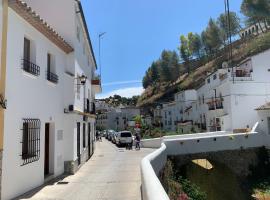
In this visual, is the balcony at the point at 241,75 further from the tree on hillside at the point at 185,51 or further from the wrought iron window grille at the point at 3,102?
the tree on hillside at the point at 185,51

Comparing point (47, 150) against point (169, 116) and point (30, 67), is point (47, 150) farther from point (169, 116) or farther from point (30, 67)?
point (169, 116)

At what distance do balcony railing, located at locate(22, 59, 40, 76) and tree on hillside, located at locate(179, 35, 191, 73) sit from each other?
8167cm

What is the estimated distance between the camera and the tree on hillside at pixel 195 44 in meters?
89.5

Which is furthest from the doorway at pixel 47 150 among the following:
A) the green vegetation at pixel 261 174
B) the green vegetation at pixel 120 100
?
the green vegetation at pixel 120 100

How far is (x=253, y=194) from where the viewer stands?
74.7 ft

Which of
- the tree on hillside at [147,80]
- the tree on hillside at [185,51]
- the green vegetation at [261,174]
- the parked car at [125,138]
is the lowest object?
the green vegetation at [261,174]

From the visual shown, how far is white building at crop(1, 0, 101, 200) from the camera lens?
910 cm

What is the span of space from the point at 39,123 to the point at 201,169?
661 inches

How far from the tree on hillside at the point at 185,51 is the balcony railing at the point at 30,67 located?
268 feet

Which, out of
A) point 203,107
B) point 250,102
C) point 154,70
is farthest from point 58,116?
point 154,70

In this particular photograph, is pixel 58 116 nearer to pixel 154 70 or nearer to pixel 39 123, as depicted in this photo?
pixel 39 123

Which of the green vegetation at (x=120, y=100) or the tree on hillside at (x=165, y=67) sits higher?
the tree on hillside at (x=165, y=67)

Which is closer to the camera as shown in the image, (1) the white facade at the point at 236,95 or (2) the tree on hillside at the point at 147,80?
(1) the white facade at the point at 236,95

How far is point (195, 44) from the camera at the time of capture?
8975 cm
